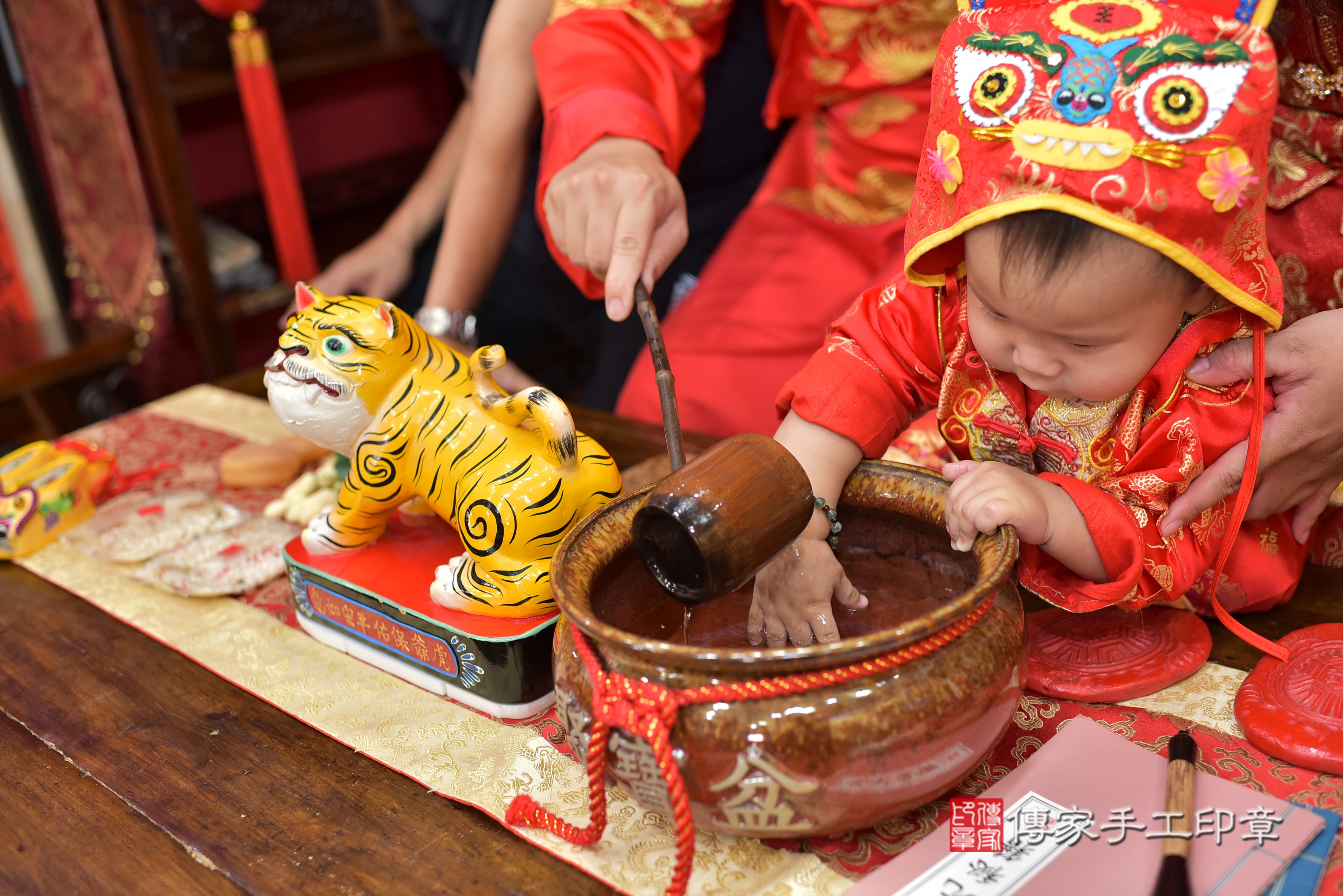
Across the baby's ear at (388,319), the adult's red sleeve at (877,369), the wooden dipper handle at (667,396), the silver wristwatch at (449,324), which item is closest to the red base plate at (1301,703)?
Answer: the adult's red sleeve at (877,369)

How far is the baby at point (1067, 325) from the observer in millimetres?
709

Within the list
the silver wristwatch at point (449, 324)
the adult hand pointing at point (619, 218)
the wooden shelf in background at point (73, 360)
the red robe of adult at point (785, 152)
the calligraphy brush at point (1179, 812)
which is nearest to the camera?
the calligraphy brush at point (1179, 812)

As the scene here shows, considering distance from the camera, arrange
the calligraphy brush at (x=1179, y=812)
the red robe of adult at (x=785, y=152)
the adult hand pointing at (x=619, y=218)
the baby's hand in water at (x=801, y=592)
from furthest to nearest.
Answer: the red robe of adult at (x=785, y=152), the adult hand pointing at (x=619, y=218), the baby's hand in water at (x=801, y=592), the calligraphy brush at (x=1179, y=812)

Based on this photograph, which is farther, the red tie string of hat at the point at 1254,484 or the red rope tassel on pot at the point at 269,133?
the red rope tassel on pot at the point at 269,133

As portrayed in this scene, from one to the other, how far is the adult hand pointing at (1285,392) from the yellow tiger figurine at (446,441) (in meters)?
0.49

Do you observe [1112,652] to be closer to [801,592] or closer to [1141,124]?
[801,592]

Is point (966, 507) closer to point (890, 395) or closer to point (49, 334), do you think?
point (890, 395)

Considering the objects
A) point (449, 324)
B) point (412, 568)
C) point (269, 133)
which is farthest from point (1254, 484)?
point (269, 133)

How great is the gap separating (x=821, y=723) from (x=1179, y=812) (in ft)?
0.83

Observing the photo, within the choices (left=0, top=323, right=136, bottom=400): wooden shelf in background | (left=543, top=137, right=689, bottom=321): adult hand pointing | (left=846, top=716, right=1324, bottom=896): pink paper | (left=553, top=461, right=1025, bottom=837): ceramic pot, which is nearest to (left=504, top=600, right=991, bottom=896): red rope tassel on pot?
(left=553, top=461, right=1025, bottom=837): ceramic pot

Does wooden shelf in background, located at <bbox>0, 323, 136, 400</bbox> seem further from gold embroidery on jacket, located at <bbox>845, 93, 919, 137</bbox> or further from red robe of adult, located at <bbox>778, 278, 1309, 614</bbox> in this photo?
red robe of adult, located at <bbox>778, 278, 1309, 614</bbox>

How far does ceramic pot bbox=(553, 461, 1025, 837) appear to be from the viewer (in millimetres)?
629

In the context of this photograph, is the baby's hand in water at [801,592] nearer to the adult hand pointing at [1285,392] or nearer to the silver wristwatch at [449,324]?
the adult hand pointing at [1285,392]

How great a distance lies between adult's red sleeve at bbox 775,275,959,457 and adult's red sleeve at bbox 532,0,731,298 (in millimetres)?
413
